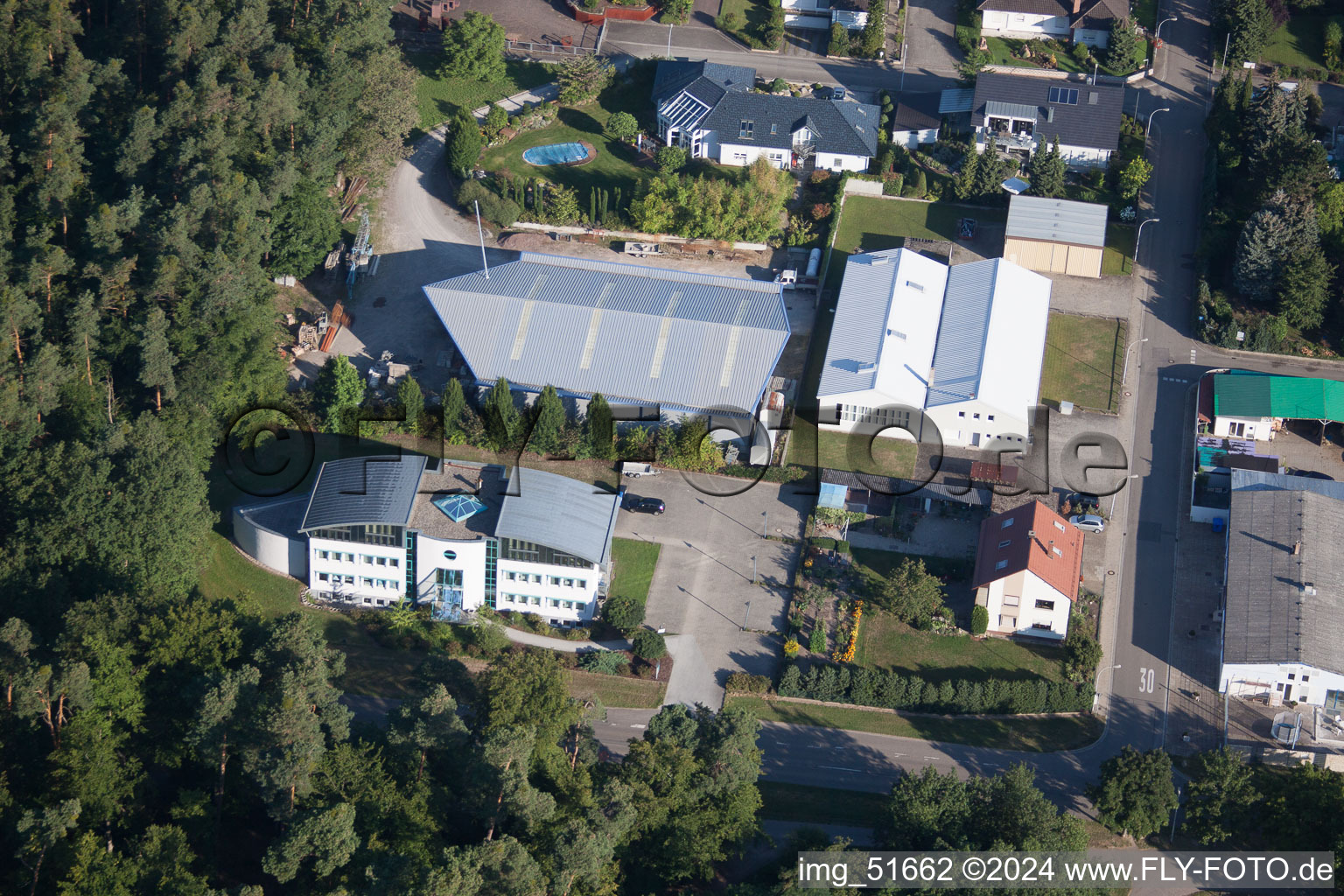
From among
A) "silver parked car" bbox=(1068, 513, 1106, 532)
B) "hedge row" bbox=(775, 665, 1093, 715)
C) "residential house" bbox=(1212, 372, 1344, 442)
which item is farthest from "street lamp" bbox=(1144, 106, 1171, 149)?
"hedge row" bbox=(775, 665, 1093, 715)

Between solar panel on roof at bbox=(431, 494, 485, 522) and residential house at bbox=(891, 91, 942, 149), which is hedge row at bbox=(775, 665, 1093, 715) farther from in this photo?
residential house at bbox=(891, 91, 942, 149)

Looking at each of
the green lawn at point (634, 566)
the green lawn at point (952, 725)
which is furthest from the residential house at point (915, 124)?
the green lawn at point (952, 725)

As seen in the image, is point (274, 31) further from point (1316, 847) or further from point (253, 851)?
point (1316, 847)

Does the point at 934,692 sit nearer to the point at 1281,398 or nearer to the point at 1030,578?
the point at 1030,578

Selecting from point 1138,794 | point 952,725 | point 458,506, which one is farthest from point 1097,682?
point 458,506

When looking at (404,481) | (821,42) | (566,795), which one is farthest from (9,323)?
(821,42)

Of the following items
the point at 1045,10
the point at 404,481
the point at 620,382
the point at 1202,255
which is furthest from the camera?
the point at 1045,10
